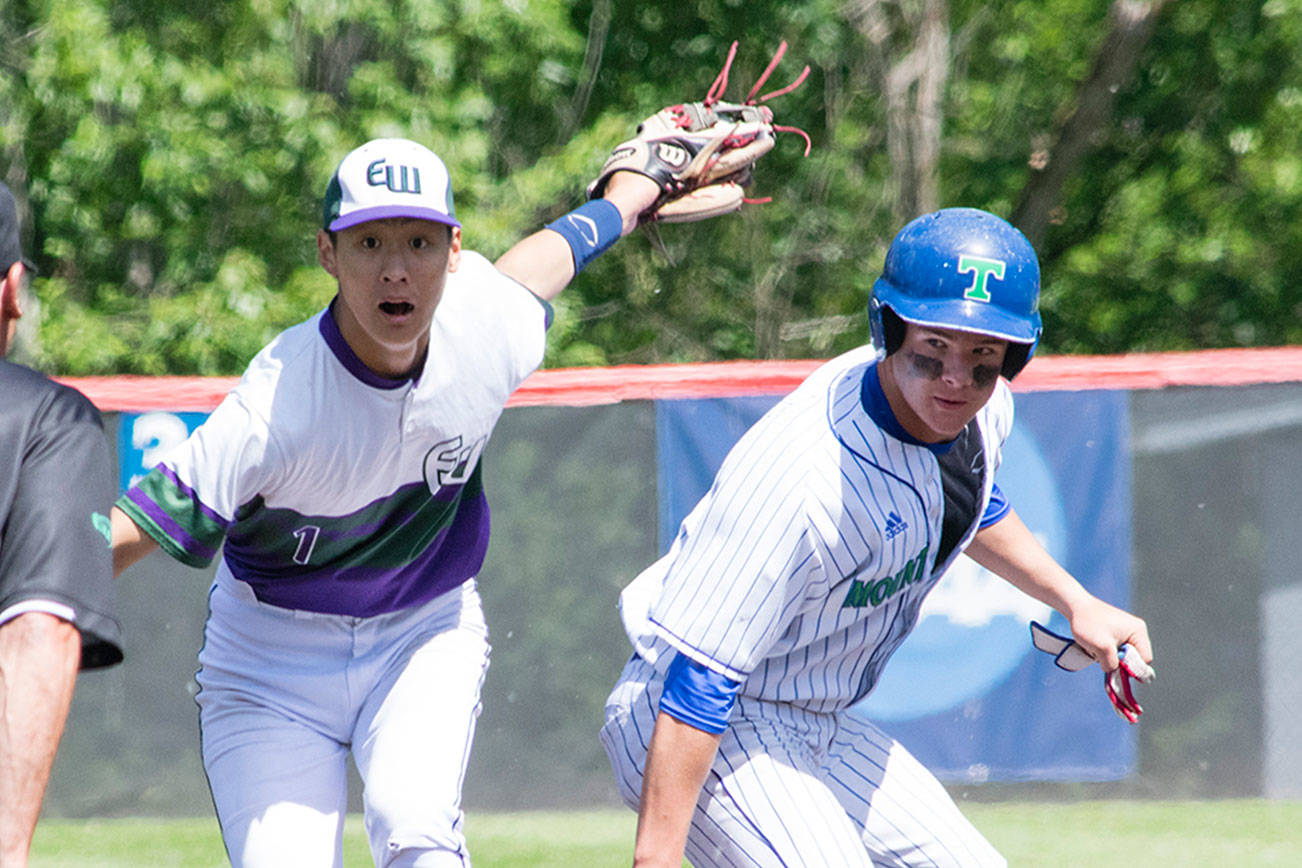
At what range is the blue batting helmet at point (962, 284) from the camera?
8.49ft

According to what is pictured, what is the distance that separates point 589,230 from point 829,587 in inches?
58.4

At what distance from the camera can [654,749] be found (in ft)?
8.40

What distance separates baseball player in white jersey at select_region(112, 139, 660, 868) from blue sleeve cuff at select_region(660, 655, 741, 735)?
76 centimetres

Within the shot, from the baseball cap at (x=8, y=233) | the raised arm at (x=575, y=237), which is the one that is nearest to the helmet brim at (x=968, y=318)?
the raised arm at (x=575, y=237)

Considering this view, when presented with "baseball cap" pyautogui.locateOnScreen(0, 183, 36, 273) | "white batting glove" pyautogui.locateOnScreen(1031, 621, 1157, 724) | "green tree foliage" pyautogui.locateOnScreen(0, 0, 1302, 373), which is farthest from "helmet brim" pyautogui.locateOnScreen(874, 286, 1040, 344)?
"green tree foliage" pyautogui.locateOnScreen(0, 0, 1302, 373)

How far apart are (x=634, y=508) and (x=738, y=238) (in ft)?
34.1

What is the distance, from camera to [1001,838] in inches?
220

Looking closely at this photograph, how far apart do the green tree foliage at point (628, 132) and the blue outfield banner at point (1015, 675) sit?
20.0 ft

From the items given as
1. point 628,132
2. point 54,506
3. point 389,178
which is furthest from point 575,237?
point 628,132

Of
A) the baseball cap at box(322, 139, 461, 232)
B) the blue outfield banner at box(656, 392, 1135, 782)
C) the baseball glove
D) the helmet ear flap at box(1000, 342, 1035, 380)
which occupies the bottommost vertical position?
the blue outfield banner at box(656, 392, 1135, 782)

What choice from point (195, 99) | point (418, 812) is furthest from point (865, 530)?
point (195, 99)

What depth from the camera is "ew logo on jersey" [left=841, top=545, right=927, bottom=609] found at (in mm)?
2764

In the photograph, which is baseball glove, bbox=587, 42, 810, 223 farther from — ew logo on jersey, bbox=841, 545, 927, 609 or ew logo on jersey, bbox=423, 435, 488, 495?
ew logo on jersey, bbox=841, 545, 927, 609

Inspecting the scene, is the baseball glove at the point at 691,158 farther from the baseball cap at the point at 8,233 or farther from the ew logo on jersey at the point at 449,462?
the baseball cap at the point at 8,233
